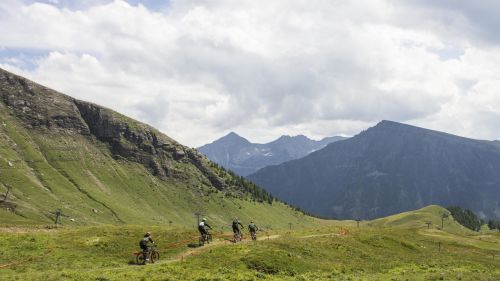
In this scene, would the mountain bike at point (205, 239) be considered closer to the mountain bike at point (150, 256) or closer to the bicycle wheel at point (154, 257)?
the bicycle wheel at point (154, 257)

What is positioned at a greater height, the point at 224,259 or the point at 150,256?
the point at 224,259

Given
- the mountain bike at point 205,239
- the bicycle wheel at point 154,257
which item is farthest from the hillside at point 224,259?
the mountain bike at point 205,239

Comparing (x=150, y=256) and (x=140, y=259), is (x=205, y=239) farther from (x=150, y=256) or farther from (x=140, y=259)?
(x=140, y=259)

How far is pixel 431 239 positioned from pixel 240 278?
6043 cm

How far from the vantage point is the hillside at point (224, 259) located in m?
45.2

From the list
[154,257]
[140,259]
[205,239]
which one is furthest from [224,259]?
[205,239]

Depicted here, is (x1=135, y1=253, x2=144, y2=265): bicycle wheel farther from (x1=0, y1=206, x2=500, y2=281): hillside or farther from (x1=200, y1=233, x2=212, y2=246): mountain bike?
(x1=200, y1=233, x2=212, y2=246): mountain bike

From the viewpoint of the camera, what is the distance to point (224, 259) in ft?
164

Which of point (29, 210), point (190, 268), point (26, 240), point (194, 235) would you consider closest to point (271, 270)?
point (190, 268)

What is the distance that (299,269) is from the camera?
50938 millimetres

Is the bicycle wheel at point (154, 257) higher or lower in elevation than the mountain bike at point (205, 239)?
lower

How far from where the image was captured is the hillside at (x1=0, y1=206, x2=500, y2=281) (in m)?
45.2

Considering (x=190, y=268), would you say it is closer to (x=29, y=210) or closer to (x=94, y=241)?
(x=94, y=241)

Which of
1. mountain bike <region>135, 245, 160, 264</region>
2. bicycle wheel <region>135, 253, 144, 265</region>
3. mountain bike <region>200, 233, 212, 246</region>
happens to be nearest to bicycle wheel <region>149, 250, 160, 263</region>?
mountain bike <region>135, 245, 160, 264</region>
